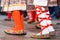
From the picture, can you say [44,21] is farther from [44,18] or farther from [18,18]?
[18,18]

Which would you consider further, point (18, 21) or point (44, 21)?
point (18, 21)

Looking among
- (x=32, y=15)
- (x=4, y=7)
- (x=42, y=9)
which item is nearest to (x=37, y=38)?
(x=42, y=9)

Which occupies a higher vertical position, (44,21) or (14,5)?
(14,5)

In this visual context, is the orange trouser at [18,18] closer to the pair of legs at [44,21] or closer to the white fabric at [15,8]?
the white fabric at [15,8]

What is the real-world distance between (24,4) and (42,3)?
0.82ft

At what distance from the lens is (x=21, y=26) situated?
2930 millimetres

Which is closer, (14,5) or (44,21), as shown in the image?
(44,21)

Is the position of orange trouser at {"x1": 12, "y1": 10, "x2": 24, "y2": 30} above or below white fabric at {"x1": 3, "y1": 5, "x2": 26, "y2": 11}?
below

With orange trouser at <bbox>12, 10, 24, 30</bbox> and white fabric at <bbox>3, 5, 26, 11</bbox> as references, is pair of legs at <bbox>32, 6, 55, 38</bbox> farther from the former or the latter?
orange trouser at <bbox>12, 10, 24, 30</bbox>

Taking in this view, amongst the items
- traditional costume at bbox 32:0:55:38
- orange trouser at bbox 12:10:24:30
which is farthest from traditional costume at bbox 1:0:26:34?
traditional costume at bbox 32:0:55:38

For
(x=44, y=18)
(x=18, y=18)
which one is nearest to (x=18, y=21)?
(x=18, y=18)

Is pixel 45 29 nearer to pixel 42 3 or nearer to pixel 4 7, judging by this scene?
pixel 42 3

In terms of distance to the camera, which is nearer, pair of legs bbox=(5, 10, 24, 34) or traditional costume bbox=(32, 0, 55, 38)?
traditional costume bbox=(32, 0, 55, 38)

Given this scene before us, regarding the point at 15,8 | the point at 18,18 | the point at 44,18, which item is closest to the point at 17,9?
the point at 15,8
